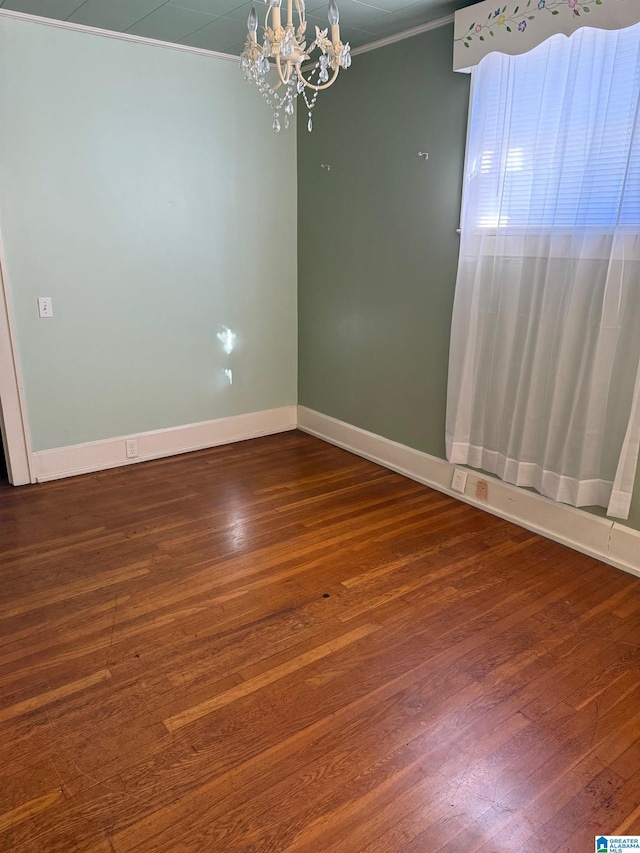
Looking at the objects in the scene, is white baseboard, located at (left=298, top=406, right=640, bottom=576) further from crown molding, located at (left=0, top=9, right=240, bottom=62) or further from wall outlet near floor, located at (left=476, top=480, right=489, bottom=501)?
crown molding, located at (left=0, top=9, right=240, bottom=62)

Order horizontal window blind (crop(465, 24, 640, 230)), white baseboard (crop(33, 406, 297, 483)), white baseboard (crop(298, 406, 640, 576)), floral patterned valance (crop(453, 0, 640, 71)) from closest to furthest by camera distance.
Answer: floral patterned valance (crop(453, 0, 640, 71))
horizontal window blind (crop(465, 24, 640, 230))
white baseboard (crop(298, 406, 640, 576))
white baseboard (crop(33, 406, 297, 483))

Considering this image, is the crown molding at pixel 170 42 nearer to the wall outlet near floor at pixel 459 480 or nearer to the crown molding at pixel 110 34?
the crown molding at pixel 110 34

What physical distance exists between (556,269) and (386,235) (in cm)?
125

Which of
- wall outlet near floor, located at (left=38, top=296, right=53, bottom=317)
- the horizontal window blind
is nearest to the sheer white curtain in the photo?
the horizontal window blind

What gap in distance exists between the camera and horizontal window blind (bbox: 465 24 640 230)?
2.37 metres

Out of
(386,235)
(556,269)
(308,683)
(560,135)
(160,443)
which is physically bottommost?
(308,683)

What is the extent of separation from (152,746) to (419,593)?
1248 millimetres

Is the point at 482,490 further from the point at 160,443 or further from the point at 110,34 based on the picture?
the point at 110,34

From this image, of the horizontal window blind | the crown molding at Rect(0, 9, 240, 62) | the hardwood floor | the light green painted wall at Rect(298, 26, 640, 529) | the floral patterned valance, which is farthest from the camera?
the light green painted wall at Rect(298, 26, 640, 529)

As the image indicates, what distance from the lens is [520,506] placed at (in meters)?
3.10

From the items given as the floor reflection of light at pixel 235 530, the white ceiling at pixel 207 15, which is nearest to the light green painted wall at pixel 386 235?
the white ceiling at pixel 207 15

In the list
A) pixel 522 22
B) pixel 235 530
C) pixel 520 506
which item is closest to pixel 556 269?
pixel 522 22

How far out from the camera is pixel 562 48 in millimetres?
2523

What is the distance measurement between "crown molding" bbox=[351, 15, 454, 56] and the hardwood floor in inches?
103
